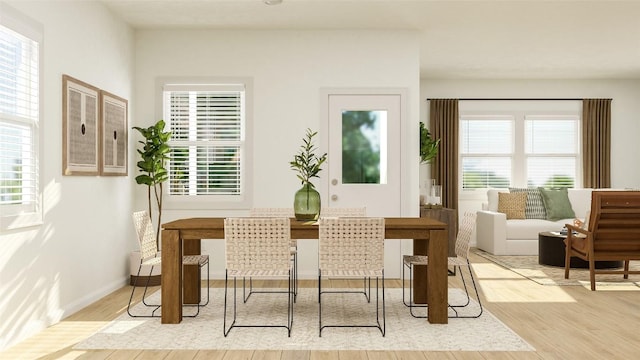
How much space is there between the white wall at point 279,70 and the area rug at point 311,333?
182cm

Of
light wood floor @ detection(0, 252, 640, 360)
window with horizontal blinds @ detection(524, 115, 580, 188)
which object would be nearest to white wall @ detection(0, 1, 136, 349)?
light wood floor @ detection(0, 252, 640, 360)

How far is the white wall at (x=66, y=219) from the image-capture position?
393 cm

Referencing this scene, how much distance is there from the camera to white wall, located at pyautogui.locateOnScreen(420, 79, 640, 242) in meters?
9.55

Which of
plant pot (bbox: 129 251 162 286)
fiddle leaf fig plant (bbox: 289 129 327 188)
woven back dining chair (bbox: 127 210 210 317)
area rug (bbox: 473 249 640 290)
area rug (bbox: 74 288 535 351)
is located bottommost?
area rug (bbox: 473 249 640 290)

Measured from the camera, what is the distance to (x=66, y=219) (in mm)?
4625

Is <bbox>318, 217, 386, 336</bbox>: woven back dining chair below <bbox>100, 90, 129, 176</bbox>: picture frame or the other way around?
below

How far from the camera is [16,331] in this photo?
3854 mm

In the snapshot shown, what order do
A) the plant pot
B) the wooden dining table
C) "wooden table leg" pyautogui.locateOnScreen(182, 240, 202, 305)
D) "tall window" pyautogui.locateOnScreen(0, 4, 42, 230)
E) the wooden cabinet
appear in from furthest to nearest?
the wooden cabinet → the plant pot → "wooden table leg" pyautogui.locateOnScreen(182, 240, 202, 305) → the wooden dining table → "tall window" pyautogui.locateOnScreen(0, 4, 42, 230)

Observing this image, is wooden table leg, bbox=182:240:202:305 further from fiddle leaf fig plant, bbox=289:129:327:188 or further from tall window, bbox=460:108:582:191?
tall window, bbox=460:108:582:191

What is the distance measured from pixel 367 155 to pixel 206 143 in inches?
75.3

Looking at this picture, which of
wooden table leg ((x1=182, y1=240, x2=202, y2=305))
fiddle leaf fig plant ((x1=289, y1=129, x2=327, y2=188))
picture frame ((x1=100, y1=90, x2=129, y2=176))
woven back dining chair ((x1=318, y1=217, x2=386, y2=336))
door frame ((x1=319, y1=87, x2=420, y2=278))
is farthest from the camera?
door frame ((x1=319, y1=87, x2=420, y2=278))

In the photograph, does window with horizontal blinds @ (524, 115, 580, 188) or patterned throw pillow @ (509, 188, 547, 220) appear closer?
patterned throw pillow @ (509, 188, 547, 220)

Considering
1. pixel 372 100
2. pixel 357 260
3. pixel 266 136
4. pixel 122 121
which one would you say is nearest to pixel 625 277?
pixel 372 100

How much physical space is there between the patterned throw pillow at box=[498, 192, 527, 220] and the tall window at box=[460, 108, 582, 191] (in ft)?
2.91
